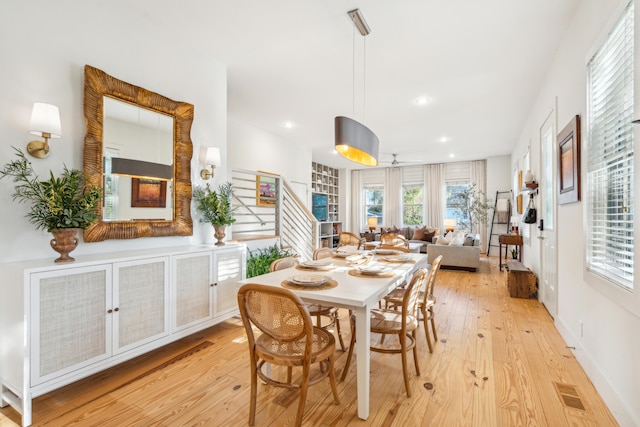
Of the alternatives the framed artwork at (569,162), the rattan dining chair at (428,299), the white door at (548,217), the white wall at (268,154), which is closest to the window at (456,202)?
the white wall at (268,154)

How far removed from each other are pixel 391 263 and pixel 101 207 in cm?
234

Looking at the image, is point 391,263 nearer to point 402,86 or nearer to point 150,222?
point 150,222

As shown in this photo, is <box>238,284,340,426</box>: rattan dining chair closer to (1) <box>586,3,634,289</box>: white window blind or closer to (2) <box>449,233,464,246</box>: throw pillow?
(1) <box>586,3,634,289</box>: white window blind

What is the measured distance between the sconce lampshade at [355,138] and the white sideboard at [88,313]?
1542mm

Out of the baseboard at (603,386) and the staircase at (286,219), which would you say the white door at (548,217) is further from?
the staircase at (286,219)

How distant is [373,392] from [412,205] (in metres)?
8.41

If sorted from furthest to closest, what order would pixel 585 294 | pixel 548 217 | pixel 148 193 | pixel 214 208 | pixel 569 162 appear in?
1. pixel 548 217
2. pixel 214 208
3. pixel 148 193
4. pixel 569 162
5. pixel 585 294

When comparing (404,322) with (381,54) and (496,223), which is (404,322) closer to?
(381,54)

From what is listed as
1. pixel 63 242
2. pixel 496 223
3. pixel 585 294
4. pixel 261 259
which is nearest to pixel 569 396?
pixel 585 294

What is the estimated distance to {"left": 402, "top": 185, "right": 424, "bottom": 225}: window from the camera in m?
9.73

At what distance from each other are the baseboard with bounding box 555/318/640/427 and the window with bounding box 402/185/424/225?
23.5ft

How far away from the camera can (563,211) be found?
280cm

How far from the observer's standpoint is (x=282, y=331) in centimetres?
154

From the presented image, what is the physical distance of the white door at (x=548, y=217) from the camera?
3179 millimetres
